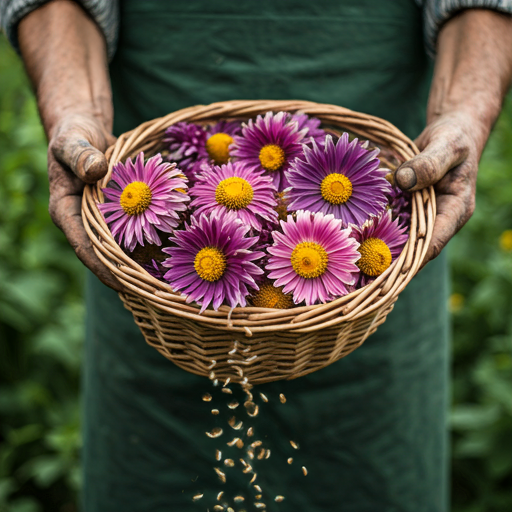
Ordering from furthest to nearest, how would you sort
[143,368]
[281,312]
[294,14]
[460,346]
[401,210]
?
[460,346] < [143,368] < [294,14] < [401,210] < [281,312]

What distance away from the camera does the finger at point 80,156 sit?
70cm

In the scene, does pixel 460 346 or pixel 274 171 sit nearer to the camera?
pixel 274 171

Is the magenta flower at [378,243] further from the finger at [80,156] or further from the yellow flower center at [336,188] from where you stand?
the finger at [80,156]

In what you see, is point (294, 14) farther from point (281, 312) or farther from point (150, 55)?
point (281, 312)

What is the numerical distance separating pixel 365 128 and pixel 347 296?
0.32m

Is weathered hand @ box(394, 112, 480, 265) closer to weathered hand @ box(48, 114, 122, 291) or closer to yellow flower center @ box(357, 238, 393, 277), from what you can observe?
yellow flower center @ box(357, 238, 393, 277)

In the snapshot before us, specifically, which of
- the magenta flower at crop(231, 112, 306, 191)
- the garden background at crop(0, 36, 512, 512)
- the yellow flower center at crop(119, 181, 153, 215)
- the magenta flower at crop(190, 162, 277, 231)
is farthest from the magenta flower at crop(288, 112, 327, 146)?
the garden background at crop(0, 36, 512, 512)

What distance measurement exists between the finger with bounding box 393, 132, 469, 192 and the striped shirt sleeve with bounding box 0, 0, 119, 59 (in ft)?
1.83

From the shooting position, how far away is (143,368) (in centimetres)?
108

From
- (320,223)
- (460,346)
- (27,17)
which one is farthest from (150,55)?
(460,346)

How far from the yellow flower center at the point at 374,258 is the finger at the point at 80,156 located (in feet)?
1.04

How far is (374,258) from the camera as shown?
2.23 feet

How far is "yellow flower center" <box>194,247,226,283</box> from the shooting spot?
0.65 m

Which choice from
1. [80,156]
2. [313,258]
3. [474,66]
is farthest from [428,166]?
[80,156]
